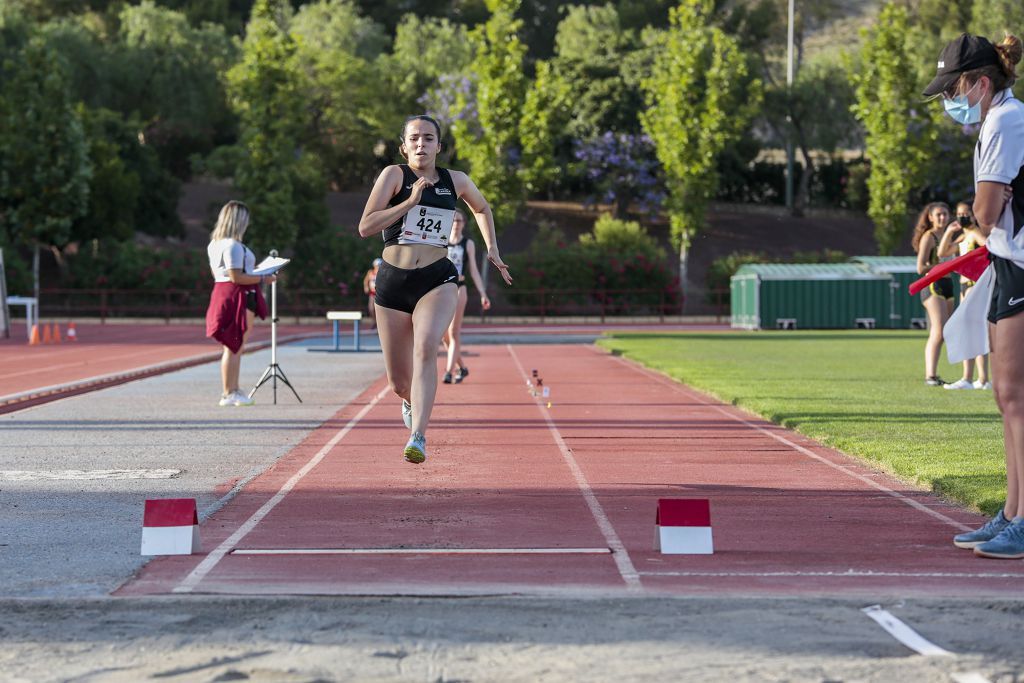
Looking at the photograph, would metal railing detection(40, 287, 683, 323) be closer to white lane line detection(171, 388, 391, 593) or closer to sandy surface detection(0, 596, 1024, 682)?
white lane line detection(171, 388, 391, 593)

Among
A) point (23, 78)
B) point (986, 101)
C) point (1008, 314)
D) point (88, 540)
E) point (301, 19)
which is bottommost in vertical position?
point (88, 540)

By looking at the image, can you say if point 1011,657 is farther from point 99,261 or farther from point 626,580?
point 99,261

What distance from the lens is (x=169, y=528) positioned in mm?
6742

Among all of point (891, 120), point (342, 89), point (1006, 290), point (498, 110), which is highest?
point (342, 89)

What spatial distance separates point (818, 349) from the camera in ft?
102

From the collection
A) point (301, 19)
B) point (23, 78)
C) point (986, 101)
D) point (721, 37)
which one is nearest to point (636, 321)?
point (721, 37)

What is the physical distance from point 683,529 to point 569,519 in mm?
1280

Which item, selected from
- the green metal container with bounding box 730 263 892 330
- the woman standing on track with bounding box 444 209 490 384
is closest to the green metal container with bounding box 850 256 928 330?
the green metal container with bounding box 730 263 892 330

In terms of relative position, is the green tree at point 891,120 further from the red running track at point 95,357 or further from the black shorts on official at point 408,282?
the black shorts on official at point 408,282

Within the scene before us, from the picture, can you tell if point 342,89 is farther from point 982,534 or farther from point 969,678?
point 969,678

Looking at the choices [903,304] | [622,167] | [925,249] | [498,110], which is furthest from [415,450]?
[622,167]

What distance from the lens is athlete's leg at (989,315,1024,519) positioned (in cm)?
675

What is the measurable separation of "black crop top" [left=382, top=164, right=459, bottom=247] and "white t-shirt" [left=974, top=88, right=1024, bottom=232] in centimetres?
338

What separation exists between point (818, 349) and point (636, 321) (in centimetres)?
1973
